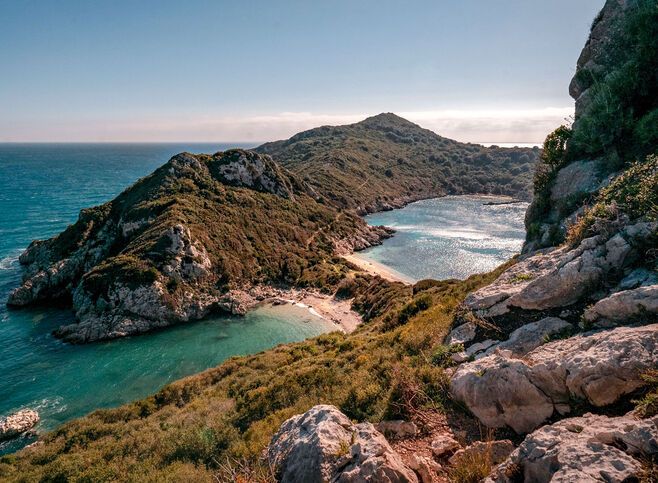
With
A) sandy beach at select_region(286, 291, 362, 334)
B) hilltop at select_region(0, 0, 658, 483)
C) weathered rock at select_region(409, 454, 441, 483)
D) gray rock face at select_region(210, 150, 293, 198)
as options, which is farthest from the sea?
weathered rock at select_region(409, 454, 441, 483)

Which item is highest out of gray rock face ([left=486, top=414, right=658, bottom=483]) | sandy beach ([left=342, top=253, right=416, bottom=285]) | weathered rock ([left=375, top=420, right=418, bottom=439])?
gray rock face ([left=486, top=414, right=658, bottom=483])

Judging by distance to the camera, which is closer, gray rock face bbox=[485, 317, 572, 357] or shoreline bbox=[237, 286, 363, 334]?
gray rock face bbox=[485, 317, 572, 357]

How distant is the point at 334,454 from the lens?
7.52m

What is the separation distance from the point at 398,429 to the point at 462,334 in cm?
460

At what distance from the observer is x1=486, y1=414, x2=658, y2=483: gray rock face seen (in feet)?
16.2

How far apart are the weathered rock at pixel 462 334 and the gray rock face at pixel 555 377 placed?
2394 millimetres

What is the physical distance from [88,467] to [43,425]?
66.6 feet

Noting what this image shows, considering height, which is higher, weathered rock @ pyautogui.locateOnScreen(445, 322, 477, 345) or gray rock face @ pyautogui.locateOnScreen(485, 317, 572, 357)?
gray rock face @ pyautogui.locateOnScreen(485, 317, 572, 357)

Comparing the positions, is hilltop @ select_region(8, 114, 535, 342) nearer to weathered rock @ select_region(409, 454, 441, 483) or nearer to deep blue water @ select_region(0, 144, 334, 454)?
deep blue water @ select_region(0, 144, 334, 454)

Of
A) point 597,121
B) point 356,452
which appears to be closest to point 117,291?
point 356,452

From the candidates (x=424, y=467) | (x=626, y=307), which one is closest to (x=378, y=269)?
(x=626, y=307)

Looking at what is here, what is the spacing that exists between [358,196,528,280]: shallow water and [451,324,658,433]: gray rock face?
60.6 metres

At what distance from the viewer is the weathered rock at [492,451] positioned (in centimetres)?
714

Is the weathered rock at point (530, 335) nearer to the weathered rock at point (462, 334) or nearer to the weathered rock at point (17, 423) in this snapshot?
the weathered rock at point (462, 334)
